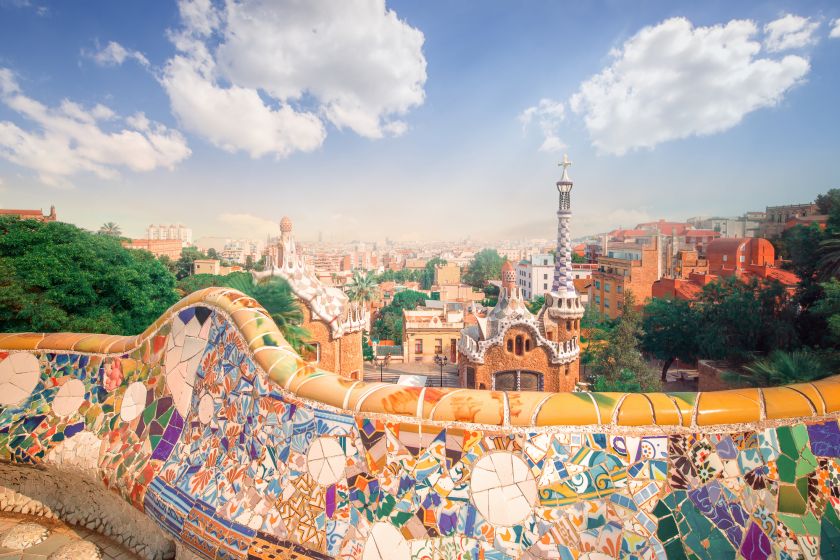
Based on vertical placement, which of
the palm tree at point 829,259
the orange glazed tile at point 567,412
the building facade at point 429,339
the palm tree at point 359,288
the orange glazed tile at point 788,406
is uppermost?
the palm tree at point 829,259

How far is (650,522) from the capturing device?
2.30m

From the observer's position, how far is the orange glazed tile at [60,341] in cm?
408

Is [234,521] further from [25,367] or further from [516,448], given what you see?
[25,367]

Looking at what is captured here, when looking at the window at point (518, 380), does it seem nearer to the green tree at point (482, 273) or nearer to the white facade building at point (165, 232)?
the green tree at point (482, 273)

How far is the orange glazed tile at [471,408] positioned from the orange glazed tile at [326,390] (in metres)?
0.53

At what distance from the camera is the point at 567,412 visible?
242 cm

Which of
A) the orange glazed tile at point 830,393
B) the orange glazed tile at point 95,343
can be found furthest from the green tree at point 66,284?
the orange glazed tile at point 830,393

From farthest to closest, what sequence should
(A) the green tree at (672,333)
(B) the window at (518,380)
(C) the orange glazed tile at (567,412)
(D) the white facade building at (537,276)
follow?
(D) the white facade building at (537,276)
(A) the green tree at (672,333)
(B) the window at (518,380)
(C) the orange glazed tile at (567,412)

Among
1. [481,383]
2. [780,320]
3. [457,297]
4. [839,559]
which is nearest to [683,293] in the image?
[780,320]

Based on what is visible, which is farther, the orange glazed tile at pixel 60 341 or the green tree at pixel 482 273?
the green tree at pixel 482 273

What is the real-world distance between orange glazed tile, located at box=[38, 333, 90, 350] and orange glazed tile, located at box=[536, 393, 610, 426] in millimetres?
4051

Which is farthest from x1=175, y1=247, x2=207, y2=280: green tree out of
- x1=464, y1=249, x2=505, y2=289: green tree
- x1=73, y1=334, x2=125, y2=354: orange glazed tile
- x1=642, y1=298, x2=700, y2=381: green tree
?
x1=73, y1=334, x2=125, y2=354: orange glazed tile

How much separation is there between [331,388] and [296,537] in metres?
0.85

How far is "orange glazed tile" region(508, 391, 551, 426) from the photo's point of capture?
242 centimetres
